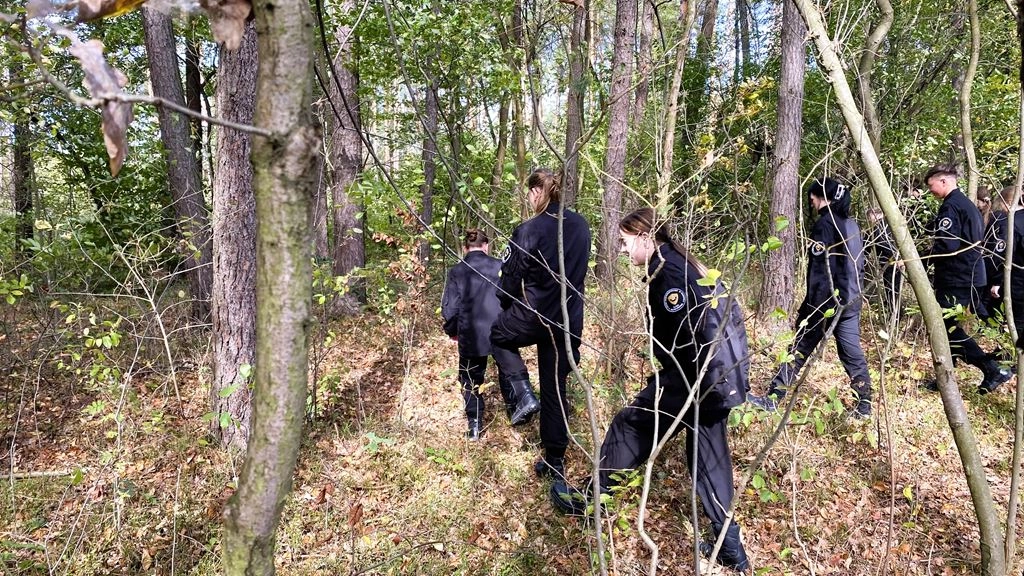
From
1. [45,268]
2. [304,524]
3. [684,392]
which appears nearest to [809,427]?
[684,392]

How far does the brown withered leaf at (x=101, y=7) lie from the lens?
70cm

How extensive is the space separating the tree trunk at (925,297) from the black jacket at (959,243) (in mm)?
2998

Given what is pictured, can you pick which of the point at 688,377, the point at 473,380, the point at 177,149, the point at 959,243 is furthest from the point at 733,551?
the point at 177,149

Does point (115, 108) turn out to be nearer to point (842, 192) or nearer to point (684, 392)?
point (684, 392)

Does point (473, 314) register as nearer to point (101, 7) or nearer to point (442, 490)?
point (442, 490)

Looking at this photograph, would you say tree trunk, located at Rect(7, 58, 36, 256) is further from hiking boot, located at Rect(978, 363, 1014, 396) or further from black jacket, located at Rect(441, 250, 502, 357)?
hiking boot, located at Rect(978, 363, 1014, 396)

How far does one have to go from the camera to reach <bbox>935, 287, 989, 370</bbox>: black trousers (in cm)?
476

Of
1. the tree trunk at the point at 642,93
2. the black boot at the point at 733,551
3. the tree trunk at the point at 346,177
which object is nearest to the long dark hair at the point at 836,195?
the tree trunk at the point at 642,93

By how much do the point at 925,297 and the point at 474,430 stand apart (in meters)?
3.19

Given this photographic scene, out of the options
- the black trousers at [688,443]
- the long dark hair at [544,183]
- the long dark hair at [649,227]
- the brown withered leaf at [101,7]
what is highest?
the brown withered leaf at [101,7]

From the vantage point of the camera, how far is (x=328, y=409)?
4781 millimetres

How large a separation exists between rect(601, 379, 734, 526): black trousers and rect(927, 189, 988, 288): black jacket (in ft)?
10.8

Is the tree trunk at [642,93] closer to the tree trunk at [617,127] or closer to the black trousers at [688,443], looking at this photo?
the tree trunk at [617,127]

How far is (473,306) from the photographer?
439cm
